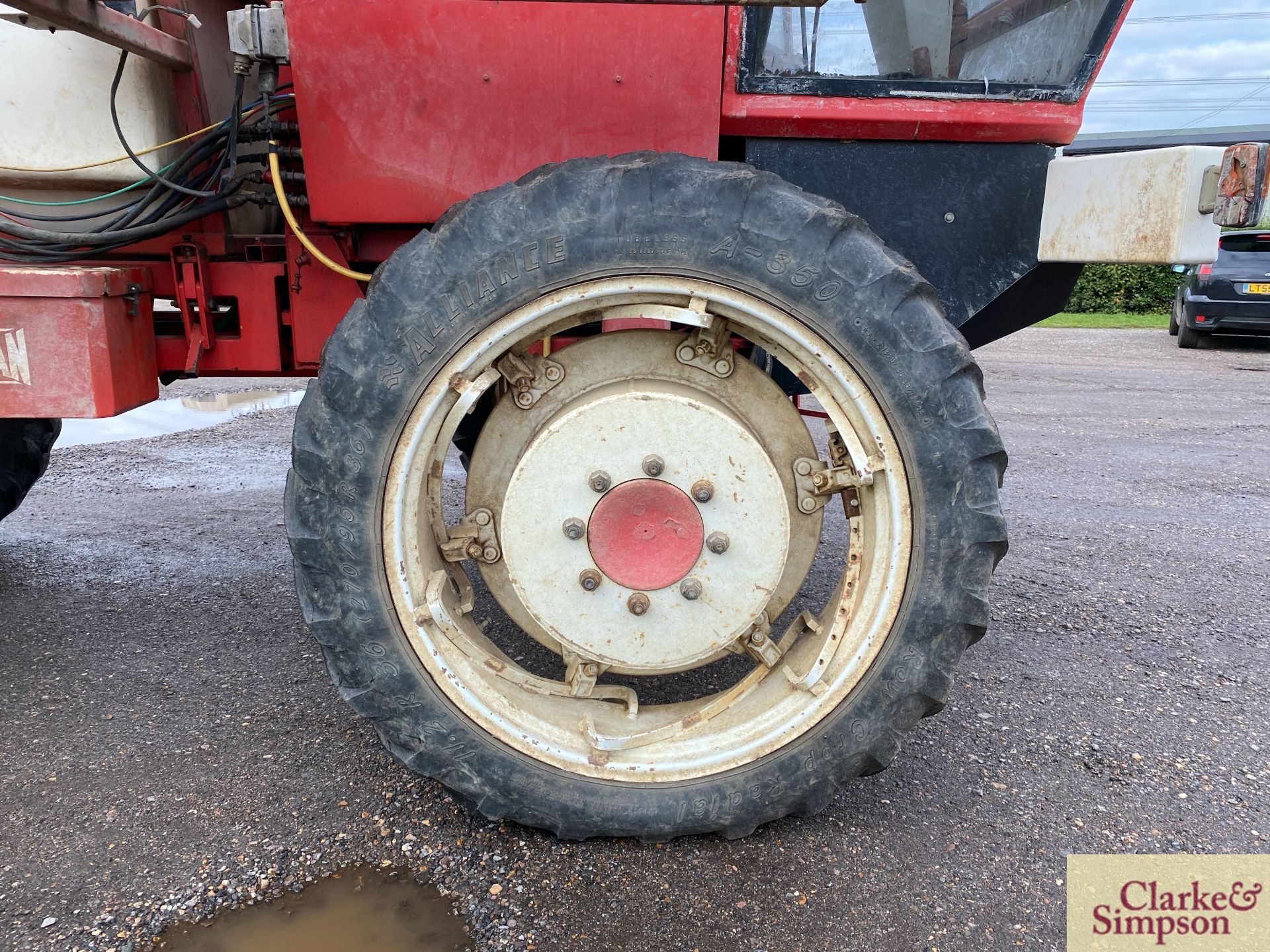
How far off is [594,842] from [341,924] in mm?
553

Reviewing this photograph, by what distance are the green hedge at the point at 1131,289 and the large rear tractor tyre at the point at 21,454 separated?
→ 19.2 metres

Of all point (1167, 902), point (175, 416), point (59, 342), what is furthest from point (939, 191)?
point (175, 416)

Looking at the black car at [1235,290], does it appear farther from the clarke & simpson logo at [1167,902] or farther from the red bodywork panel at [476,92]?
the red bodywork panel at [476,92]

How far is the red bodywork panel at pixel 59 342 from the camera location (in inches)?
77.0

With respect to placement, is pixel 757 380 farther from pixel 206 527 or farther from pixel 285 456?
pixel 285 456

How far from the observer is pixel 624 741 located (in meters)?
1.93

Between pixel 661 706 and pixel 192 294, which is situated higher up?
pixel 192 294

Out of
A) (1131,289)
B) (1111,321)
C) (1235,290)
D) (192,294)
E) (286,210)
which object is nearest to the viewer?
(286,210)

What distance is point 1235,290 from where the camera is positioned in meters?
11.2

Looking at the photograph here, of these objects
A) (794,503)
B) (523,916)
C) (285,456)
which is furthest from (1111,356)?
(523,916)

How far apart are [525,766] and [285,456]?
4.11 meters

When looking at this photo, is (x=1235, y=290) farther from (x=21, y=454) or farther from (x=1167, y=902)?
(x=21, y=454)

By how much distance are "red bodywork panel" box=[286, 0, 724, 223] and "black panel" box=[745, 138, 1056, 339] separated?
27 centimetres

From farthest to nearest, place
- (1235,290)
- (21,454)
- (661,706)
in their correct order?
(1235,290)
(21,454)
(661,706)
